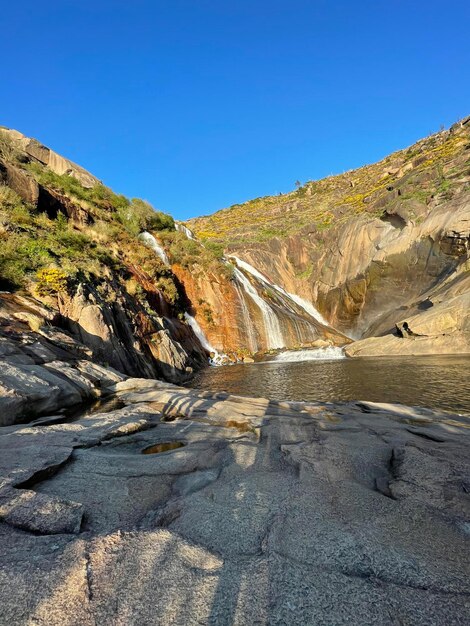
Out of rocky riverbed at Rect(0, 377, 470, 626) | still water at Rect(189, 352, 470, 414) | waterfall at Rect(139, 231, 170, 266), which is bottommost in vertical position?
still water at Rect(189, 352, 470, 414)

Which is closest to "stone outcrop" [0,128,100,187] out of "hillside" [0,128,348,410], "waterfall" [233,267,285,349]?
"hillside" [0,128,348,410]

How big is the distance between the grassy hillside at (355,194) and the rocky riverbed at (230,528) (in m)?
30.8

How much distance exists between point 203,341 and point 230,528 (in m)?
22.5

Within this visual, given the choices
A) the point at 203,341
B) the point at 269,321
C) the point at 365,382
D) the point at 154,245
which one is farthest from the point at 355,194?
the point at 365,382

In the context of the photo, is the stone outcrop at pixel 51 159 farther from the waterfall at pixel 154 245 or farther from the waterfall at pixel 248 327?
the waterfall at pixel 248 327

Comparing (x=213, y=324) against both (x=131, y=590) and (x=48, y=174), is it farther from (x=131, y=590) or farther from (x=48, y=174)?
(x=131, y=590)

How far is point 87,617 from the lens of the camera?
1.51 meters

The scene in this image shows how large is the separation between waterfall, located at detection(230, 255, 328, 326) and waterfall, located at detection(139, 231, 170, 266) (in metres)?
10.9

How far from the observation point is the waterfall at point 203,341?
22.8 meters

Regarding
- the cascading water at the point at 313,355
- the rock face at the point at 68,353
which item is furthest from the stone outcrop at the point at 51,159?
the cascading water at the point at 313,355

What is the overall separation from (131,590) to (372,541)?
1602 mm

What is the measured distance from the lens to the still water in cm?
982

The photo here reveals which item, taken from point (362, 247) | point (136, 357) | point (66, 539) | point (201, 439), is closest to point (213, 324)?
point (136, 357)

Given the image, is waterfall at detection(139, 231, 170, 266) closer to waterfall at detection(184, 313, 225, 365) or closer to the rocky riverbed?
waterfall at detection(184, 313, 225, 365)
